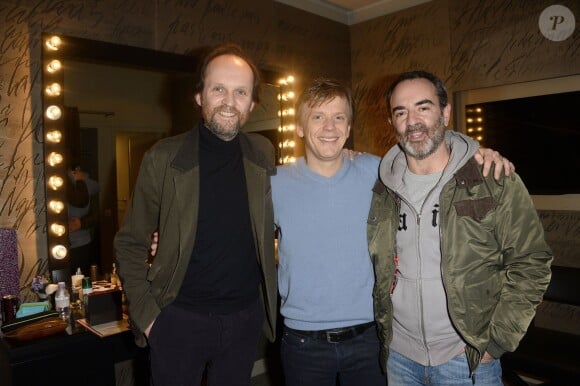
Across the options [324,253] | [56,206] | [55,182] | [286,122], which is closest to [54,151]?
[55,182]

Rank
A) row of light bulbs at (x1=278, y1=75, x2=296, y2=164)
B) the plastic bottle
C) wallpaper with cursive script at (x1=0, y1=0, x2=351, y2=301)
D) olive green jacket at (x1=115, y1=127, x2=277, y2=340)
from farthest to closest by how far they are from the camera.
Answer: row of light bulbs at (x1=278, y1=75, x2=296, y2=164) → the plastic bottle → wallpaper with cursive script at (x1=0, y1=0, x2=351, y2=301) → olive green jacket at (x1=115, y1=127, x2=277, y2=340)

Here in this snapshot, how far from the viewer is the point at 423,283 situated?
1.44 metres

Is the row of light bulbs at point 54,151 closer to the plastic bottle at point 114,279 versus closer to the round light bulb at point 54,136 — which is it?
the round light bulb at point 54,136

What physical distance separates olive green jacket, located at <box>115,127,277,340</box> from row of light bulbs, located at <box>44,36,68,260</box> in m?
0.96

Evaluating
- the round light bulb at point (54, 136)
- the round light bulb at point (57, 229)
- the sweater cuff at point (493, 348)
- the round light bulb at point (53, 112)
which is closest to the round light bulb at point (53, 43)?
the round light bulb at point (53, 112)

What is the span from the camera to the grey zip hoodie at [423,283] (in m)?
1.42

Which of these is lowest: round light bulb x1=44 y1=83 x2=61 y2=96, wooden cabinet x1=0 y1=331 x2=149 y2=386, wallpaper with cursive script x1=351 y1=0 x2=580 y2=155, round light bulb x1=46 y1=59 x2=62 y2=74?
wooden cabinet x1=0 y1=331 x2=149 y2=386

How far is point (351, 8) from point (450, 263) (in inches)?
126

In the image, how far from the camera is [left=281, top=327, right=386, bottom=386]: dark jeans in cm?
153

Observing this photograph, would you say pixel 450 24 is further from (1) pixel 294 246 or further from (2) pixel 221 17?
(1) pixel 294 246

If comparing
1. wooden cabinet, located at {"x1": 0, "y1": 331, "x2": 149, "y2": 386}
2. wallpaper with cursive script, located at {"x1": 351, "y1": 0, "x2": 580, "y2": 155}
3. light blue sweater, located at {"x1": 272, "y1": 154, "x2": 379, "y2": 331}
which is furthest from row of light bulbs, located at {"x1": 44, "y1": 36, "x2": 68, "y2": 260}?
wallpaper with cursive script, located at {"x1": 351, "y1": 0, "x2": 580, "y2": 155}

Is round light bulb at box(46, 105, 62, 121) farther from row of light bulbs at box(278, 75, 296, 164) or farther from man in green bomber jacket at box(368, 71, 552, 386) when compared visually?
man in green bomber jacket at box(368, 71, 552, 386)

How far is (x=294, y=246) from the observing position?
159cm

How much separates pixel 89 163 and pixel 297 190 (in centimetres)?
130
